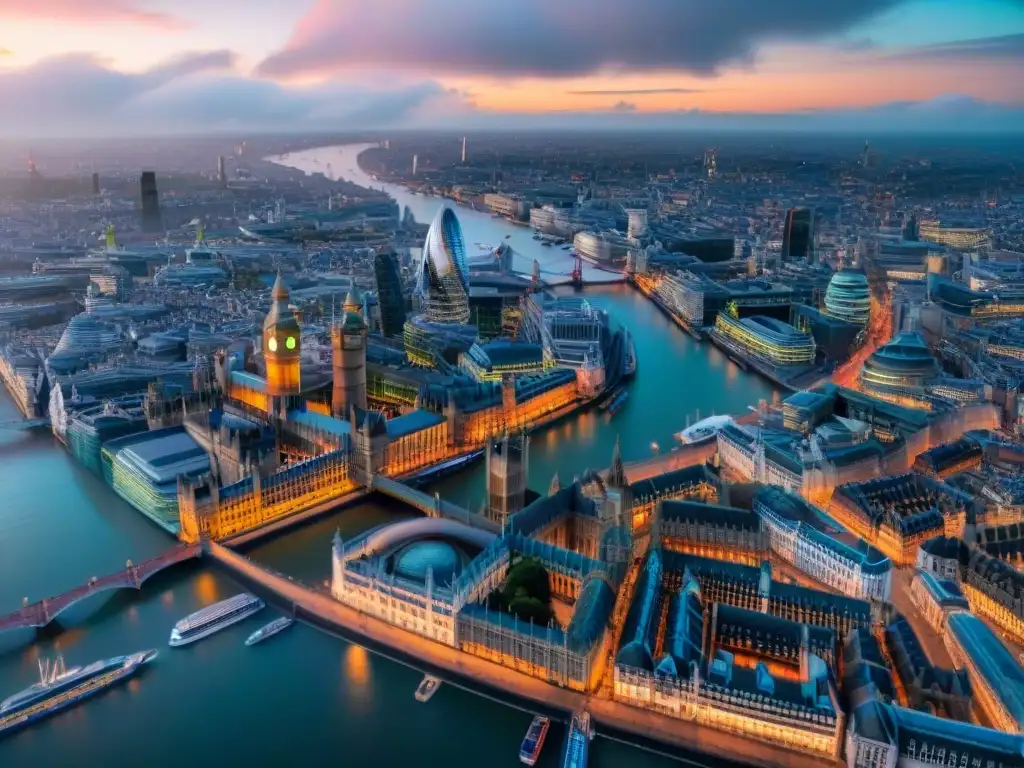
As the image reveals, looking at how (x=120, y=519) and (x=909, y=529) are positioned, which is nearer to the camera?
(x=909, y=529)

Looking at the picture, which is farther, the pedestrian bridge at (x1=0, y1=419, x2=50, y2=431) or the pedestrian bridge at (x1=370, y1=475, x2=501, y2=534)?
the pedestrian bridge at (x1=0, y1=419, x2=50, y2=431)

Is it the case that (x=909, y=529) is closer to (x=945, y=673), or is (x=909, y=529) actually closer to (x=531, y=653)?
(x=945, y=673)

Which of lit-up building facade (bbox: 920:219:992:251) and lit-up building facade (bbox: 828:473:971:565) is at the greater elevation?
lit-up building facade (bbox: 920:219:992:251)

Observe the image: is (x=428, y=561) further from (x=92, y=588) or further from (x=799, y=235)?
(x=799, y=235)

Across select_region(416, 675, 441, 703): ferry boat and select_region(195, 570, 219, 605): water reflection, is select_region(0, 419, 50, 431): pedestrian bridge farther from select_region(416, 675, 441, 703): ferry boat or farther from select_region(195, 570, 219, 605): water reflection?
select_region(416, 675, 441, 703): ferry boat

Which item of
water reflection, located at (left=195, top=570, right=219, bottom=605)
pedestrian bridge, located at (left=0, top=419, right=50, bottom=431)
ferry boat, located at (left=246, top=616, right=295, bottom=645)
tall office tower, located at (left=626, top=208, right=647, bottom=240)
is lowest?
water reflection, located at (left=195, top=570, right=219, bottom=605)

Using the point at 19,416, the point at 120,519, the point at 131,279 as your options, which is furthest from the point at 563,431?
the point at 131,279

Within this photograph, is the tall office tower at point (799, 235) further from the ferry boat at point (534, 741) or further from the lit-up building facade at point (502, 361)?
the ferry boat at point (534, 741)

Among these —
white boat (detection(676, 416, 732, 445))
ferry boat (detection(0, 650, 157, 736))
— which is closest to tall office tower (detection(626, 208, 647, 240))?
white boat (detection(676, 416, 732, 445))

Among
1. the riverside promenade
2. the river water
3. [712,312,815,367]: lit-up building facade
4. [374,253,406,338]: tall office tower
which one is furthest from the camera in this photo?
[374,253,406,338]: tall office tower
